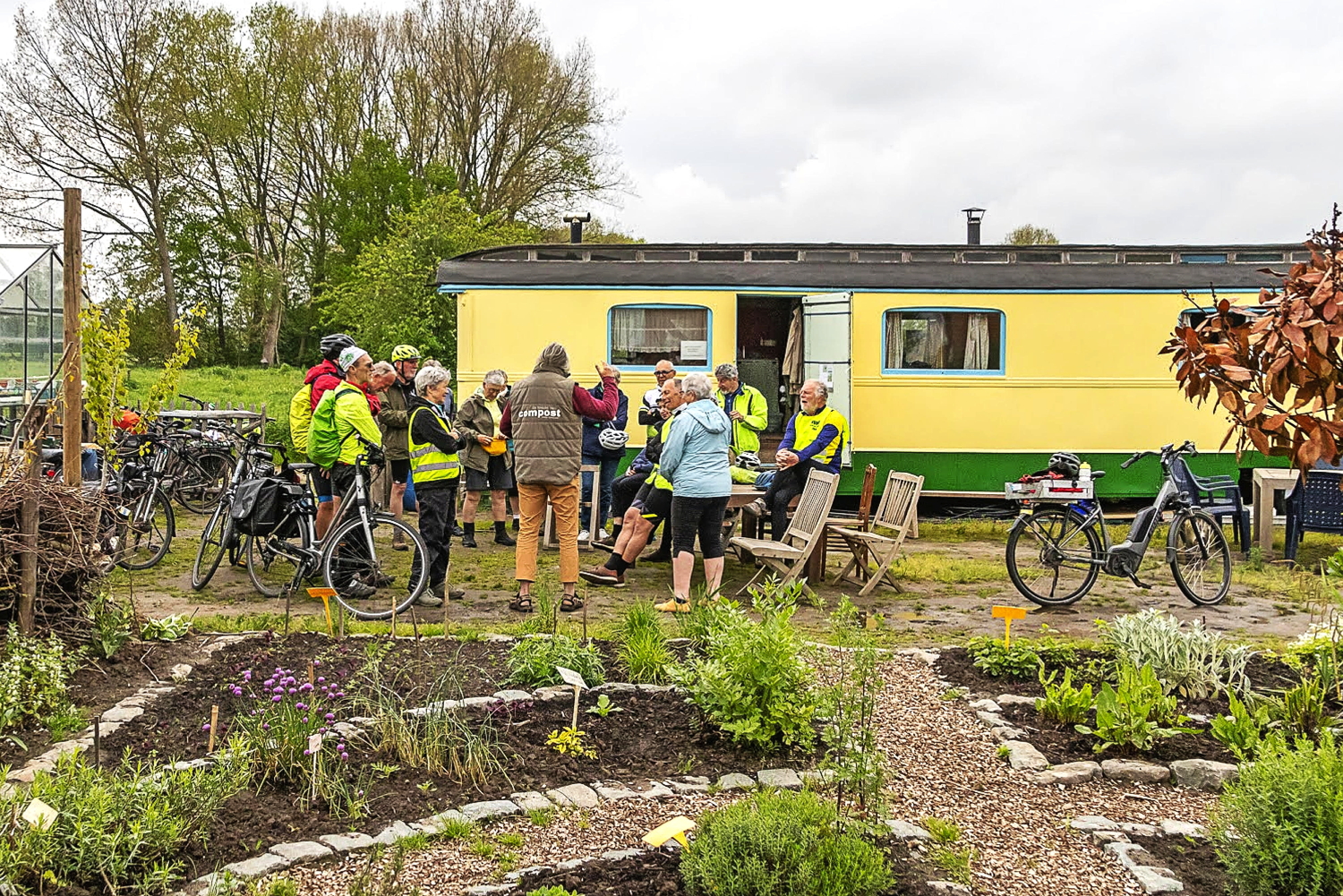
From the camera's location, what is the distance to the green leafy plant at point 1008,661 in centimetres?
584

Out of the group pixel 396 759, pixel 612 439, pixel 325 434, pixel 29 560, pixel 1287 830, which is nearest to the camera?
pixel 1287 830

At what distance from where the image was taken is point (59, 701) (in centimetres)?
487

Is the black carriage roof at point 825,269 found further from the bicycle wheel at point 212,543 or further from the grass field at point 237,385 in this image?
the grass field at point 237,385

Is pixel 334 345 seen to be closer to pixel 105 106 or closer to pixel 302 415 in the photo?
pixel 302 415

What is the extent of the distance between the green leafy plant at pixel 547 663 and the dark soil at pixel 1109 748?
1.90 meters

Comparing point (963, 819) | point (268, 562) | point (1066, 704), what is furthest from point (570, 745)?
point (268, 562)

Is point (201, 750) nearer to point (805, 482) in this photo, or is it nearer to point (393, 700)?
point (393, 700)

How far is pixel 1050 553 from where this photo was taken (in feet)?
26.9

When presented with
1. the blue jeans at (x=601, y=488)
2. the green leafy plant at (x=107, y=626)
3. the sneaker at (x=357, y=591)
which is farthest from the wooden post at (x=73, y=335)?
the blue jeans at (x=601, y=488)

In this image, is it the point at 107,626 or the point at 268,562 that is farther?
the point at 268,562

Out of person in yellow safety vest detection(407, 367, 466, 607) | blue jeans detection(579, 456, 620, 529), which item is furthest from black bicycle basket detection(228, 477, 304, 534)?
blue jeans detection(579, 456, 620, 529)

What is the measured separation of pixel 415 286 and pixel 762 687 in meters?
15.9

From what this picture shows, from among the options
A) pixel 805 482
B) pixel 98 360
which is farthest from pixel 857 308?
pixel 98 360

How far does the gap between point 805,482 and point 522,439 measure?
8.33 ft
